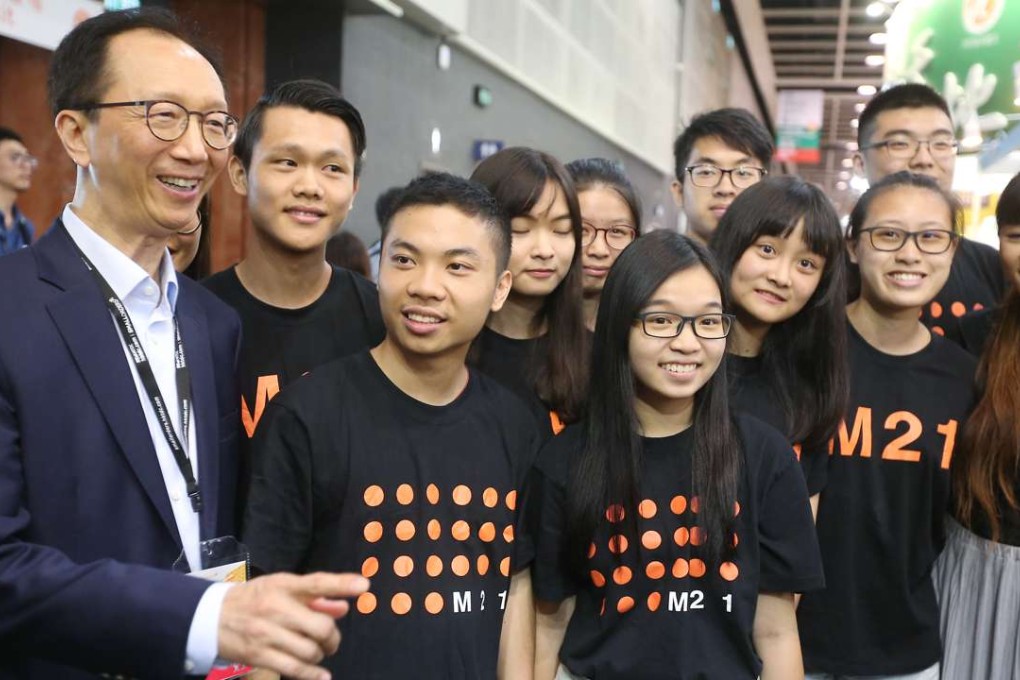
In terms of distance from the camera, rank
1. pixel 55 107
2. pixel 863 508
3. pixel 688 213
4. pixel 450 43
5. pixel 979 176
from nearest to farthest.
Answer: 1. pixel 55 107
2. pixel 863 508
3. pixel 688 213
4. pixel 979 176
5. pixel 450 43

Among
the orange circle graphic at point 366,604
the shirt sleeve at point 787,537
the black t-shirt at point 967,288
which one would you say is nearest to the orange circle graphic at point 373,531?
the orange circle graphic at point 366,604

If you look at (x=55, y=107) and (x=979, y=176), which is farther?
Answer: (x=979, y=176)

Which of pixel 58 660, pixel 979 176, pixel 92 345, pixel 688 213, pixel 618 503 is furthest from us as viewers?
pixel 979 176

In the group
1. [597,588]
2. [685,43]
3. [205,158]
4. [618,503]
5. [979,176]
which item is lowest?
[597,588]

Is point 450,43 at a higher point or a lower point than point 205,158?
higher

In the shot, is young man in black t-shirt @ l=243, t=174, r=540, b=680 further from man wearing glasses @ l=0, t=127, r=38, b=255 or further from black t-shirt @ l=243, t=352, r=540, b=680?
man wearing glasses @ l=0, t=127, r=38, b=255

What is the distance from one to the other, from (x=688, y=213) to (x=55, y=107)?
2.59 meters

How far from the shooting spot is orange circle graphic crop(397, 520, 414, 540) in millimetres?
1972

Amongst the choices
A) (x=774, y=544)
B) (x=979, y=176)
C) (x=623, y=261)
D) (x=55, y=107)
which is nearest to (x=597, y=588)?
(x=774, y=544)

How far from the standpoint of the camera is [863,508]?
8.29 ft

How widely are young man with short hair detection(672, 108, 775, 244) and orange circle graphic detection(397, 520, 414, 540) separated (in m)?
2.09

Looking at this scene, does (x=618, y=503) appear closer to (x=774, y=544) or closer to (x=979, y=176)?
(x=774, y=544)

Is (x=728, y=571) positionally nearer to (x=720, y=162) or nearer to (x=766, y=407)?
(x=766, y=407)

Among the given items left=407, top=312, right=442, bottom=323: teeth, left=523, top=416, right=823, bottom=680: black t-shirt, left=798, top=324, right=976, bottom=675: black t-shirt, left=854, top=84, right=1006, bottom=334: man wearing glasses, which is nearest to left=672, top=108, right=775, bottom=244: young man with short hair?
left=854, top=84, right=1006, bottom=334: man wearing glasses
